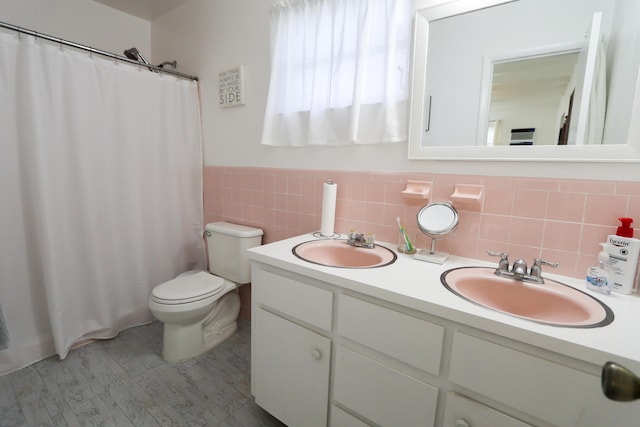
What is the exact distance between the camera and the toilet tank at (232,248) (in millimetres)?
1780

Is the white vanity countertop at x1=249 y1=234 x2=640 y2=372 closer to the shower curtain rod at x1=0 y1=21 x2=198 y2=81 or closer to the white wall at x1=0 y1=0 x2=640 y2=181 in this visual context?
the white wall at x1=0 y1=0 x2=640 y2=181

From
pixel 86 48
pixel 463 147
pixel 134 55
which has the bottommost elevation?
pixel 463 147

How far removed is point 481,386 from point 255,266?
844 millimetres

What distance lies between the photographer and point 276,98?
161 cm

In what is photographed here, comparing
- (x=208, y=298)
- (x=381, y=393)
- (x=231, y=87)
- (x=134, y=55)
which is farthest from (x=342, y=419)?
(x=134, y=55)

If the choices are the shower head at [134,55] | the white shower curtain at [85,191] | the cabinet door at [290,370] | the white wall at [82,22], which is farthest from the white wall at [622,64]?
the white wall at [82,22]

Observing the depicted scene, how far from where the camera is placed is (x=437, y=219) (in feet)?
3.73

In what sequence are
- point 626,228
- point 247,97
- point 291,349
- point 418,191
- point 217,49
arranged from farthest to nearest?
point 217,49, point 247,97, point 418,191, point 291,349, point 626,228

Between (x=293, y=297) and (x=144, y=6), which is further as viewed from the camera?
(x=144, y=6)

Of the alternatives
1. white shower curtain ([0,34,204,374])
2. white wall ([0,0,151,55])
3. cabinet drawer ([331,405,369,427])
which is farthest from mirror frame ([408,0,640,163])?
white wall ([0,0,151,55])

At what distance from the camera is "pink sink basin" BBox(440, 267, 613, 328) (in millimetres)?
809

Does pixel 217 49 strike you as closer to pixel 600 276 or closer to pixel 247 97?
pixel 247 97

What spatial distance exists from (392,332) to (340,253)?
0.54 metres

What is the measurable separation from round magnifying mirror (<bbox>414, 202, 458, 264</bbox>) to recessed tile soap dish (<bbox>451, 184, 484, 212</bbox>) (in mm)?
36
